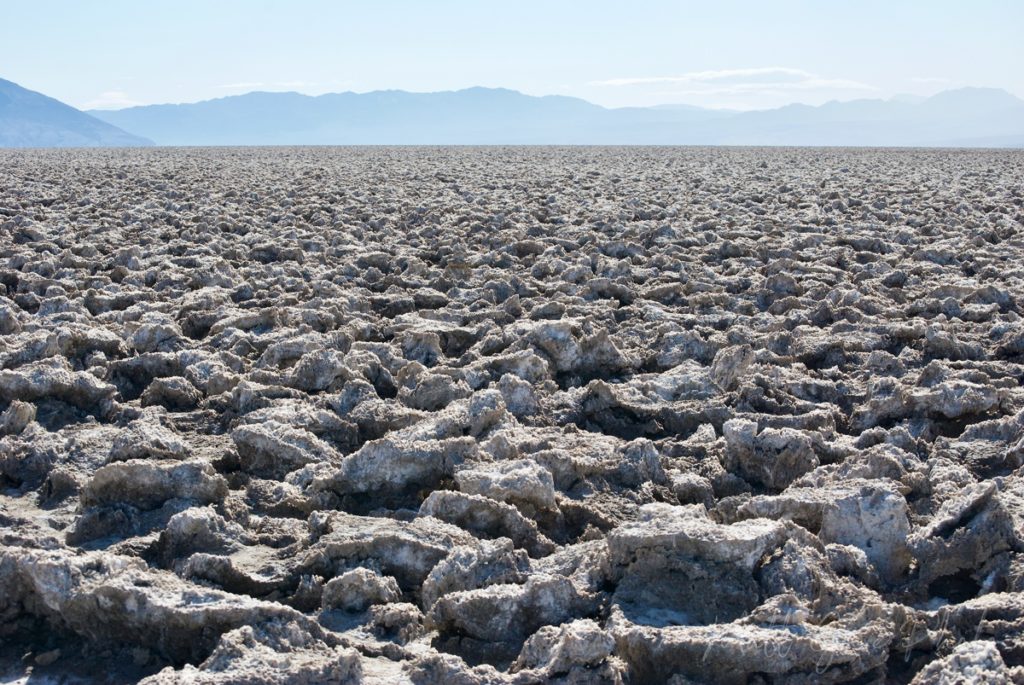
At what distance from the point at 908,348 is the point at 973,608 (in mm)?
2781

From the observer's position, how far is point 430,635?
2516mm

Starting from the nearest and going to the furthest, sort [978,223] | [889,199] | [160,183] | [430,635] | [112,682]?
[112,682] < [430,635] < [978,223] < [889,199] < [160,183]

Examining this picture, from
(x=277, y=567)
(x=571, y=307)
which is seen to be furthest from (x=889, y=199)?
(x=277, y=567)

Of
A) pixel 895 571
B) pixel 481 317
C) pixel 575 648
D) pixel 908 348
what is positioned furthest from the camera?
pixel 481 317

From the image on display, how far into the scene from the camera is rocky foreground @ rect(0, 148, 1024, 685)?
7.82 feet

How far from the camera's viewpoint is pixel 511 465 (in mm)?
3342

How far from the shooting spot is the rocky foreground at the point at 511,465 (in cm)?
238

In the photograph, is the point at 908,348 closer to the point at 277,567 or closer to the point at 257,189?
the point at 277,567

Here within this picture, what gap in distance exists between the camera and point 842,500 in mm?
2939

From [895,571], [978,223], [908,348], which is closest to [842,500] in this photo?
[895,571]

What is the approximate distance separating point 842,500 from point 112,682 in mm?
2009

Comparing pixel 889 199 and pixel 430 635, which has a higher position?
pixel 889 199

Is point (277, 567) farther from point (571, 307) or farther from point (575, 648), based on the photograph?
point (571, 307)

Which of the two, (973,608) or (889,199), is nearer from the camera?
(973,608)
